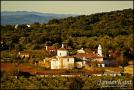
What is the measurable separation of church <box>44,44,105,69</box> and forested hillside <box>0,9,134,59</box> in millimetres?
1751

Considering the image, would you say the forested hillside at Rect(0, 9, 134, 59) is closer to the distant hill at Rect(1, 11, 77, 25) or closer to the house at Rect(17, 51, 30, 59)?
the house at Rect(17, 51, 30, 59)

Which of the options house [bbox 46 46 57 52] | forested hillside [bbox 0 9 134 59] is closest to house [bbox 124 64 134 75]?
forested hillside [bbox 0 9 134 59]

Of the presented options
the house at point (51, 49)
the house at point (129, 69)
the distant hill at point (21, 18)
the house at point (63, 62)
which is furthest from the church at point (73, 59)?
the distant hill at point (21, 18)

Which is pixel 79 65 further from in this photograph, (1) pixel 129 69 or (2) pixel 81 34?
(2) pixel 81 34

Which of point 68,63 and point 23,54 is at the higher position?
point 23,54

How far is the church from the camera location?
97.7 ft

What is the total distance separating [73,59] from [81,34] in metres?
12.1

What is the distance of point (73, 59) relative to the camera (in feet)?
99.7

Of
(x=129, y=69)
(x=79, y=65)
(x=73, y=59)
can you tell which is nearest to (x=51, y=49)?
(x=73, y=59)

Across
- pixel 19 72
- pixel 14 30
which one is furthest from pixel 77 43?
pixel 19 72

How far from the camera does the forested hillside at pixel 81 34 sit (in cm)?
3650

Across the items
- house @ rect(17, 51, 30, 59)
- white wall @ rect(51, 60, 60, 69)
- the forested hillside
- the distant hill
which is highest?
the distant hill

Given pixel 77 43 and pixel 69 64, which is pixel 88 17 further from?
pixel 69 64

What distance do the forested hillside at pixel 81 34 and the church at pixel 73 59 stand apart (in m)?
1.75
